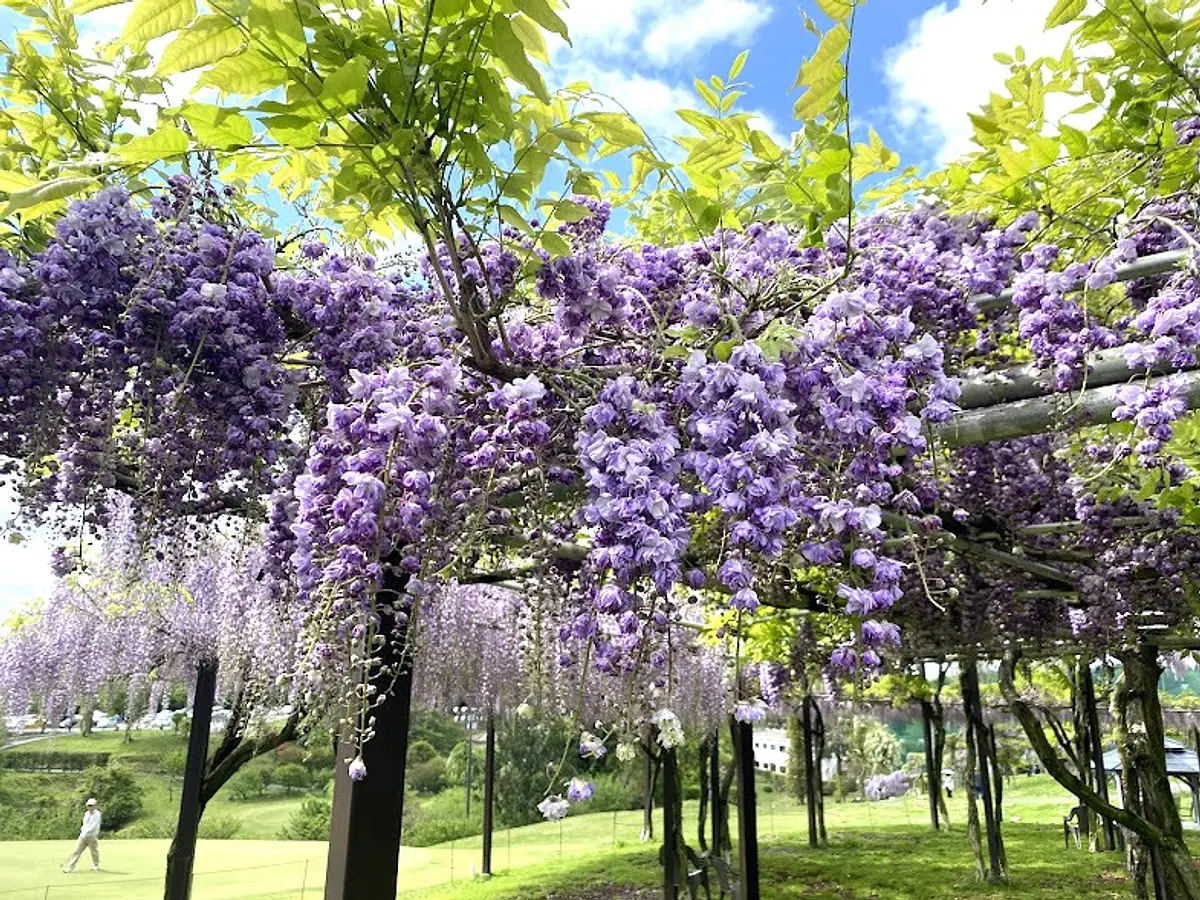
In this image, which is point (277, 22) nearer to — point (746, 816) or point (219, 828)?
point (746, 816)

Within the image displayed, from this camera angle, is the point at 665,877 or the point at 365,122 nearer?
the point at 365,122

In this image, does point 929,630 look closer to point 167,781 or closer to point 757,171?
point 757,171

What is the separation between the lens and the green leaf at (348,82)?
109 centimetres

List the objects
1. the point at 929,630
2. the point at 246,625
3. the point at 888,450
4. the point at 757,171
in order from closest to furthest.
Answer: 1. the point at 888,450
2. the point at 757,171
3. the point at 929,630
4. the point at 246,625

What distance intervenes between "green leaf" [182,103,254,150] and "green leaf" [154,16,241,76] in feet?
0.17

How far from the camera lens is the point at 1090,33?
1.90m

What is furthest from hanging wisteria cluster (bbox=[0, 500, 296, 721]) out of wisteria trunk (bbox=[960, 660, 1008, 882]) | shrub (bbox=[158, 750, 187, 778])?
shrub (bbox=[158, 750, 187, 778])

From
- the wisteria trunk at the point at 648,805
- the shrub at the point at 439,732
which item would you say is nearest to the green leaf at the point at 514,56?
the wisteria trunk at the point at 648,805

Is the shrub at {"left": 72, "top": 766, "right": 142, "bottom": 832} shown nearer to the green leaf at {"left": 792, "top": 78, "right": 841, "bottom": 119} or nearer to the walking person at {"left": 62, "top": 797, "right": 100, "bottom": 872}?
the walking person at {"left": 62, "top": 797, "right": 100, "bottom": 872}

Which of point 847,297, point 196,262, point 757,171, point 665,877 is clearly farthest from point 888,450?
point 665,877

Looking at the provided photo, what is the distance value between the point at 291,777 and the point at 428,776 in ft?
7.03

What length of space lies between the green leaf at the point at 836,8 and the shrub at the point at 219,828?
1447 cm

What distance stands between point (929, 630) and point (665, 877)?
3.08m

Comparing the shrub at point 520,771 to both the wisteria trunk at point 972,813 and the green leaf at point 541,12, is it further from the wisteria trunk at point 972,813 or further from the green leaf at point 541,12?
the green leaf at point 541,12
